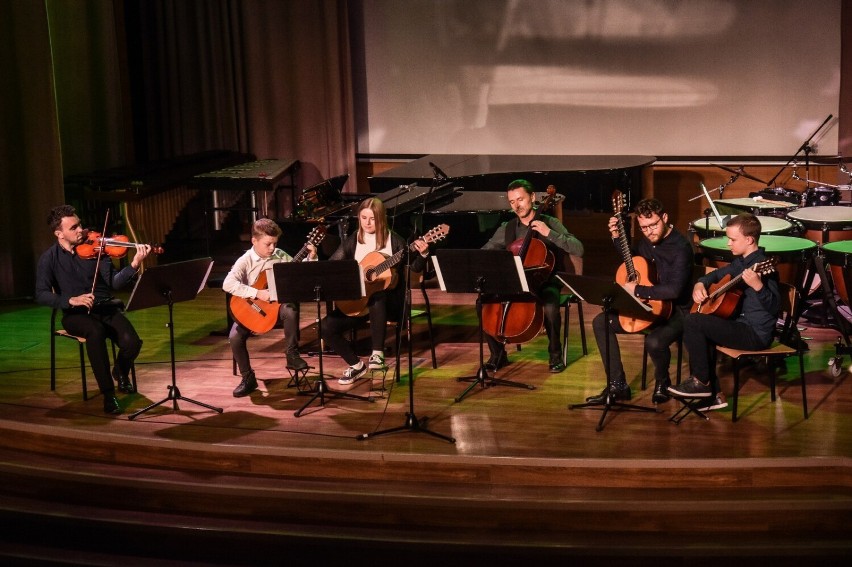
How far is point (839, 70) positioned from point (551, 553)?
7482 millimetres

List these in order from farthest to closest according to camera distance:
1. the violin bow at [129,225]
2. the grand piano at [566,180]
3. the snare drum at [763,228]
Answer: the violin bow at [129,225] → the grand piano at [566,180] → the snare drum at [763,228]

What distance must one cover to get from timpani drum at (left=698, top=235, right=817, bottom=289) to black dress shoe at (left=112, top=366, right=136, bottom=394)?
146 inches

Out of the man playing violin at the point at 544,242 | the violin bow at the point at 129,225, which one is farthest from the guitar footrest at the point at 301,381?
the violin bow at the point at 129,225

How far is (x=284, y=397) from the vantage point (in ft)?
20.3

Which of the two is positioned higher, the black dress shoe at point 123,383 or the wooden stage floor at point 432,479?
the black dress shoe at point 123,383

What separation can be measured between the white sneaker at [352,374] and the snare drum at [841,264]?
301 centimetres

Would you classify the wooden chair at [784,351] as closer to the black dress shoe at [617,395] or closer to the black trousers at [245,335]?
the black dress shoe at [617,395]

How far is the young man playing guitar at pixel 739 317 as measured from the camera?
546 cm

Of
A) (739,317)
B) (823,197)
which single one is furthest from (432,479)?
(823,197)

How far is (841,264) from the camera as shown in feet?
20.8

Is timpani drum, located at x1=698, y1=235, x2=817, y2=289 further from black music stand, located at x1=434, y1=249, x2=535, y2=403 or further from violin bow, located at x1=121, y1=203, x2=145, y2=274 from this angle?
violin bow, located at x1=121, y1=203, x2=145, y2=274

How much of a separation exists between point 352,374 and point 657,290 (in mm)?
1966

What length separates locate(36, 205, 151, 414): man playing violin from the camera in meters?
6.00

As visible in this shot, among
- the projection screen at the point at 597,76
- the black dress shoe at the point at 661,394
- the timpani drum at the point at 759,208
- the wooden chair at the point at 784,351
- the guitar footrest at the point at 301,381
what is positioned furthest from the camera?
Result: the projection screen at the point at 597,76
